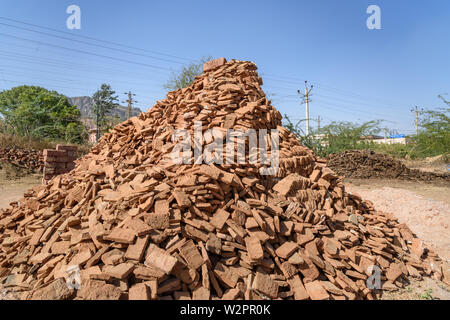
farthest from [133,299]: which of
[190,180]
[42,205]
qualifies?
[42,205]

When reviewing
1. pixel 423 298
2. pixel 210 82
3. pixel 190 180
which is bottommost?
pixel 423 298

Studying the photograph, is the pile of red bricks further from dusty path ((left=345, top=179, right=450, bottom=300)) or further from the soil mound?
the soil mound

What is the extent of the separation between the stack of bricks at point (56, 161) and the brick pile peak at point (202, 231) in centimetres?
233

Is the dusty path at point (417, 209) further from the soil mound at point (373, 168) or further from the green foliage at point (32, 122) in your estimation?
the green foliage at point (32, 122)

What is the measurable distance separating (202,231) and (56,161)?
5392 millimetres

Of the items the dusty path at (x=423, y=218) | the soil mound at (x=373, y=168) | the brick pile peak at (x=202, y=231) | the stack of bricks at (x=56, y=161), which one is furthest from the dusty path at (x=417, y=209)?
the stack of bricks at (x=56, y=161)

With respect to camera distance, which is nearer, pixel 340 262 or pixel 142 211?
pixel 142 211

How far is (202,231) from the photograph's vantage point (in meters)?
2.53

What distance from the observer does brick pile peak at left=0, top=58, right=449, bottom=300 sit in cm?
221

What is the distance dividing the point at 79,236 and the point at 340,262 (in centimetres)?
278

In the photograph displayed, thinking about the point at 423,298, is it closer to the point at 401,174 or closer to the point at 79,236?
the point at 79,236

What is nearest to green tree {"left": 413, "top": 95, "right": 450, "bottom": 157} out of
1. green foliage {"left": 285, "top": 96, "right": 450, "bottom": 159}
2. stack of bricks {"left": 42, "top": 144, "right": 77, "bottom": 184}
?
green foliage {"left": 285, "top": 96, "right": 450, "bottom": 159}

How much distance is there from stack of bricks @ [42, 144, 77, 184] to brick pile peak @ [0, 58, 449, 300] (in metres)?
2.33

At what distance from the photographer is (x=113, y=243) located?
2342 millimetres
